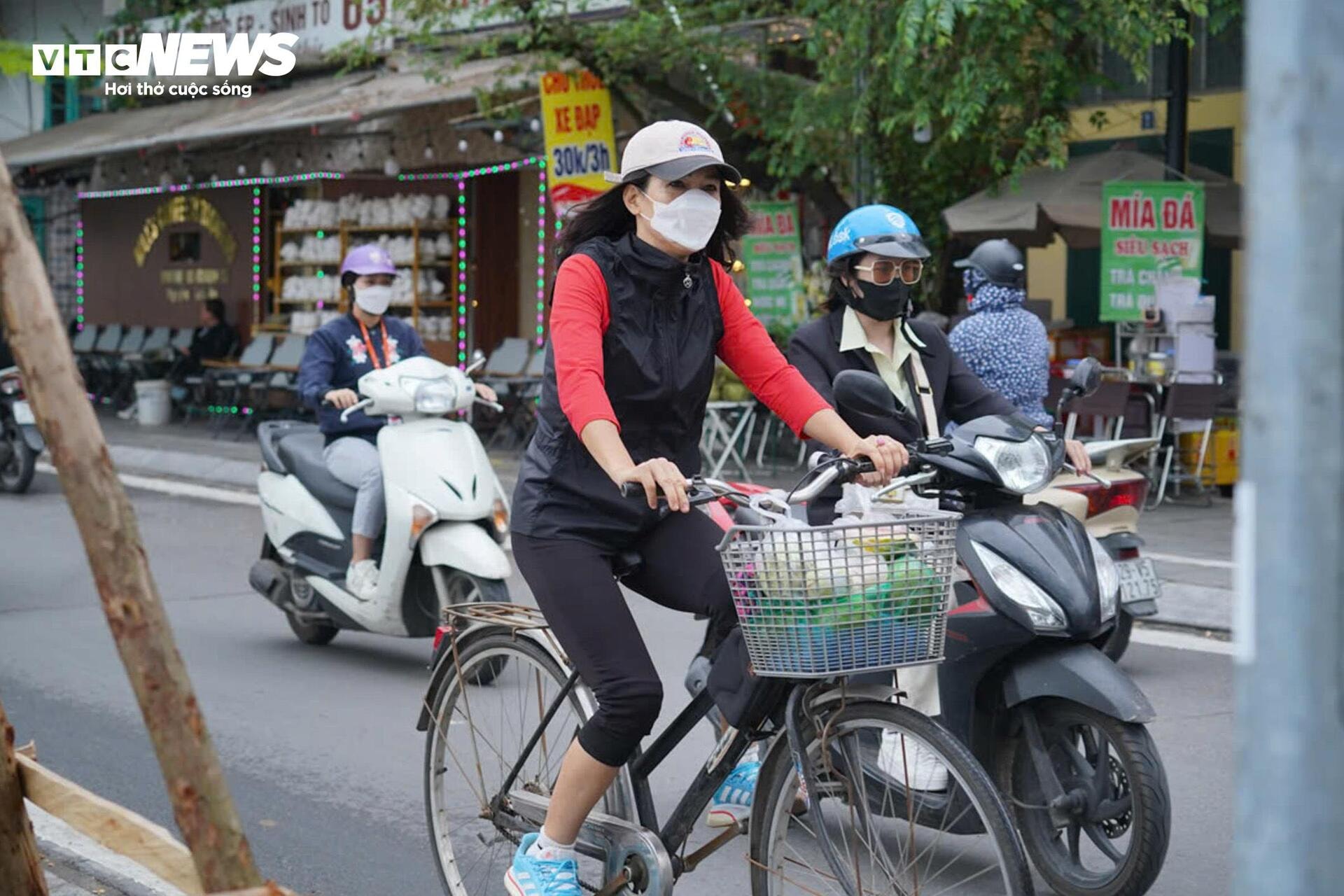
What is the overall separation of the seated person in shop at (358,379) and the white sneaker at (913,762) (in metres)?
4.23

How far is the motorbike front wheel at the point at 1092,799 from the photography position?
13.5ft

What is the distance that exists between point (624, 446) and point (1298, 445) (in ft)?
7.78

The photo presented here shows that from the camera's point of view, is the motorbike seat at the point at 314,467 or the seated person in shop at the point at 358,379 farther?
the motorbike seat at the point at 314,467

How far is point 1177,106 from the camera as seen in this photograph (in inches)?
557

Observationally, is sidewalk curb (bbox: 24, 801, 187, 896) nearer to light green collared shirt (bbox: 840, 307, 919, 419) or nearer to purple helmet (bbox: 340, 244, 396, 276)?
light green collared shirt (bbox: 840, 307, 919, 419)

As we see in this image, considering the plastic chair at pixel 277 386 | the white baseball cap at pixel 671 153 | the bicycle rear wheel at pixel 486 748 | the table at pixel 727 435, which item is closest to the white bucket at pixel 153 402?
the plastic chair at pixel 277 386

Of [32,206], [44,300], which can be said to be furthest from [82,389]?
[32,206]

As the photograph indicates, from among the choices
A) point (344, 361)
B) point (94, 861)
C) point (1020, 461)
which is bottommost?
point (94, 861)

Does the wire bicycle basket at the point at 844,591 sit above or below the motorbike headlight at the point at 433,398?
below

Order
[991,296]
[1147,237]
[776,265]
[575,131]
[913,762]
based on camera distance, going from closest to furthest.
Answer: [913,762] → [991,296] → [1147,237] → [575,131] → [776,265]

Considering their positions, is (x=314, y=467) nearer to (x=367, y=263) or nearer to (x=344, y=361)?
(x=344, y=361)

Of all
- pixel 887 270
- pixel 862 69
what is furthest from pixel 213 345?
pixel 887 270

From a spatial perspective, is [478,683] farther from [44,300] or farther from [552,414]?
[44,300]

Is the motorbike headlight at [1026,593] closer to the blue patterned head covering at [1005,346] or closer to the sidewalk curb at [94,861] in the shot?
the sidewalk curb at [94,861]
